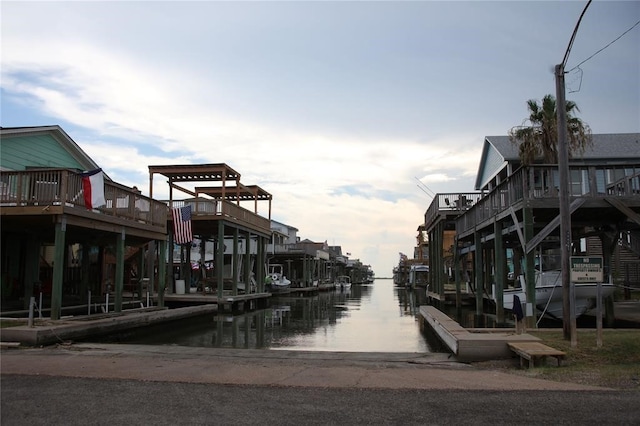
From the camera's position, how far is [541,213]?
1689 cm

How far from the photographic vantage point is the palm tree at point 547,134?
2512 cm

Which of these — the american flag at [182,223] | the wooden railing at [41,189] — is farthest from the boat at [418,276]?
the wooden railing at [41,189]

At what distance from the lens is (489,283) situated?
33.4 meters

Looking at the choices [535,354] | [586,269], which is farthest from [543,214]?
[535,354]

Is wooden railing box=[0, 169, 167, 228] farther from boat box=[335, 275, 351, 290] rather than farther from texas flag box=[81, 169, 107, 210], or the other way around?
boat box=[335, 275, 351, 290]

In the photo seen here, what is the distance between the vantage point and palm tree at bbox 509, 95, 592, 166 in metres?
25.1

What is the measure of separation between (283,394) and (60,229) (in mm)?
10211

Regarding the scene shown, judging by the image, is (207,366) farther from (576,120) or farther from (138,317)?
(576,120)

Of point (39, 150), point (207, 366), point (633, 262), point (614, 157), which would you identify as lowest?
point (207, 366)

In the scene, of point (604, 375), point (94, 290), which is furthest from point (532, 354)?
point (94, 290)

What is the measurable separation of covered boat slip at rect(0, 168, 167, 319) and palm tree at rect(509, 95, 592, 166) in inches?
689

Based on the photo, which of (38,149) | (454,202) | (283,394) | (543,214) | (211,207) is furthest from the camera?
(454,202)

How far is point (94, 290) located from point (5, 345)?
47.1 feet

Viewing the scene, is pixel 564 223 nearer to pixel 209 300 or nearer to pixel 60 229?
pixel 60 229
